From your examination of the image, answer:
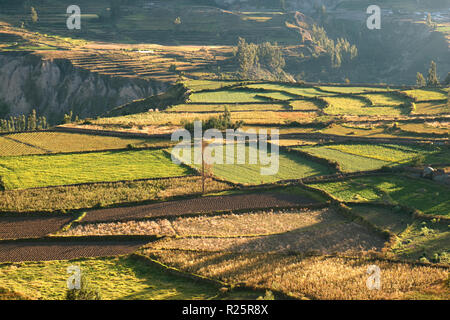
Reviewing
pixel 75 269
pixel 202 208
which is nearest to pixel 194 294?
pixel 75 269

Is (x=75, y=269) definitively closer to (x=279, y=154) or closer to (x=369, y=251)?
(x=369, y=251)

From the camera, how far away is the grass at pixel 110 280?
38.2m

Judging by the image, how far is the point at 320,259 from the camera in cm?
4362

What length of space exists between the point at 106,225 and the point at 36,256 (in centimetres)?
816

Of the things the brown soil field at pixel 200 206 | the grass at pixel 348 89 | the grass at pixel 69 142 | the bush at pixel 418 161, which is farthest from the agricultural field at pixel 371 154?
the grass at pixel 348 89

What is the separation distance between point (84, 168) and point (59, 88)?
11589cm

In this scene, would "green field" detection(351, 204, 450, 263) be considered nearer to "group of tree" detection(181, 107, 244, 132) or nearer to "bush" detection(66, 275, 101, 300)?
"bush" detection(66, 275, 101, 300)

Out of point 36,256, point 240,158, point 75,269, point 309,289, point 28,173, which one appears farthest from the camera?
point 240,158

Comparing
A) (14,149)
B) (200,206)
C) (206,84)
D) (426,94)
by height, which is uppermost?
(206,84)

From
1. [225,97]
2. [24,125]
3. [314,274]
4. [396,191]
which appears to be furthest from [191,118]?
[314,274]

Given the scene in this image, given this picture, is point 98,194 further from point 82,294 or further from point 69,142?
point 82,294

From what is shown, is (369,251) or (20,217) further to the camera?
(20,217)

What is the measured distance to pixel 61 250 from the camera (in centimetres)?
4766

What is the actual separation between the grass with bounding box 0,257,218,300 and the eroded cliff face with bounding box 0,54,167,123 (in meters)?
122
